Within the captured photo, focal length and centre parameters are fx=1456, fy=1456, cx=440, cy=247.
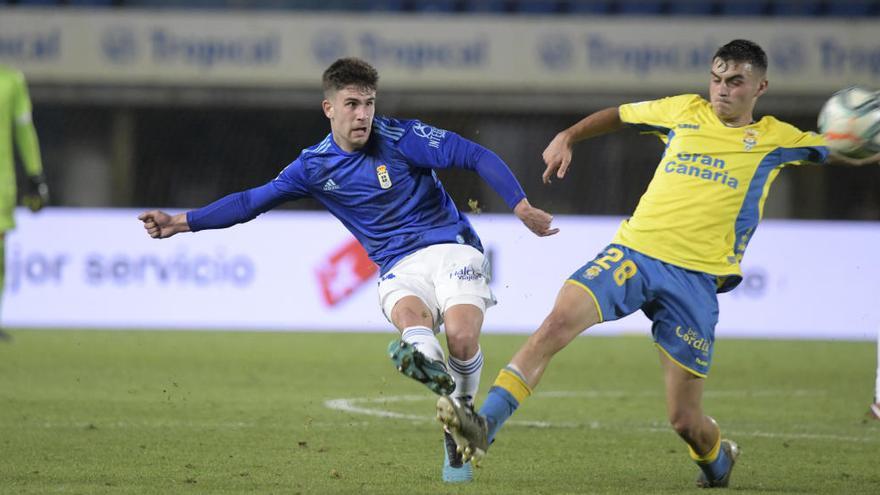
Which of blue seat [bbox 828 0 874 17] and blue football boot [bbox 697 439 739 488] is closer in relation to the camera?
blue football boot [bbox 697 439 739 488]

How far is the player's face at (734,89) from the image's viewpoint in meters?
5.82

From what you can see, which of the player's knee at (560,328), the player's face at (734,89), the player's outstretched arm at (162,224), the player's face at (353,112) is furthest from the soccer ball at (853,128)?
the player's outstretched arm at (162,224)

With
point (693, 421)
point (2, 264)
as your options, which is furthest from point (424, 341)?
point (2, 264)

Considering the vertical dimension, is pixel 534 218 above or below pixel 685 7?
above

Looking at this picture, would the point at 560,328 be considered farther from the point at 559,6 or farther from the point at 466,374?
the point at 559,6

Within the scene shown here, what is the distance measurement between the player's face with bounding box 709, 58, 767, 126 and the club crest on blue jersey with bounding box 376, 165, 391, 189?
4.66 ft

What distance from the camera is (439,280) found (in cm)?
613

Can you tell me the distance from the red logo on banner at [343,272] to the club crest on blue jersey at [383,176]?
342 inches

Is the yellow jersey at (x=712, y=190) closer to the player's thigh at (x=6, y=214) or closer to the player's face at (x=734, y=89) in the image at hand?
the player's face at (x=734, y=89)

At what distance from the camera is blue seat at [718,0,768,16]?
Answer: 1973 cm

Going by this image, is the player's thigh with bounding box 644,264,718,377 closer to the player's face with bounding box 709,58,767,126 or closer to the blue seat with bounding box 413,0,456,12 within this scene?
the player's face with bounding box 709,58,767,126

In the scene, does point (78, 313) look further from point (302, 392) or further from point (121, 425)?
point (121, 425)

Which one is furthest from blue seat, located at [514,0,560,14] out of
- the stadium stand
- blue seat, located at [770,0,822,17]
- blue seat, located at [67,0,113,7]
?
blue seat, located at [67,0,113,7]

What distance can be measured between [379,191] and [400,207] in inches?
4.7
